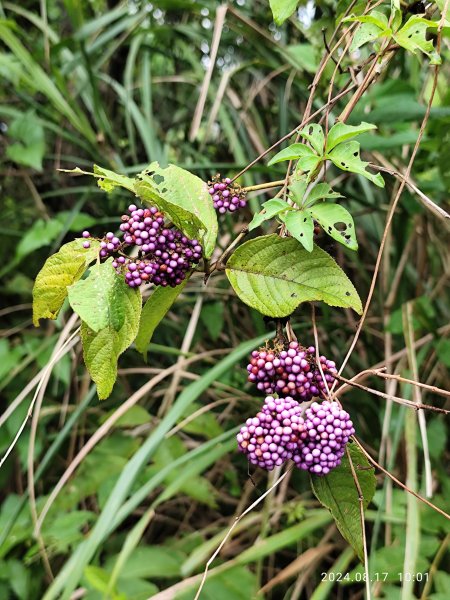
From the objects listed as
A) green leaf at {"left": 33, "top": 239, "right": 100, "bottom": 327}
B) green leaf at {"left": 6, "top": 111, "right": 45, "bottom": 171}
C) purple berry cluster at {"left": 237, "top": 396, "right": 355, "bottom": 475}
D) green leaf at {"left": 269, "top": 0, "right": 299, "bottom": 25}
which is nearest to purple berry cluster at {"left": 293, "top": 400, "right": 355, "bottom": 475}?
purple berry cluster at {"left": 237, "top": 396, "right": 355, "bottom": 475}

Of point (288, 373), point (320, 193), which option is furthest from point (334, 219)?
point (288, 373)

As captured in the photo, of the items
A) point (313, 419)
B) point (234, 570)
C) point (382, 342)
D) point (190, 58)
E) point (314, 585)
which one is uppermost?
point (190, 58)

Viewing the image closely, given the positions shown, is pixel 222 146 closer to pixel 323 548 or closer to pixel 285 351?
pixel 323 548

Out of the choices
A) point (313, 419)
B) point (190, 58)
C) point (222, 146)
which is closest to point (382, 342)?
point (222, 146)

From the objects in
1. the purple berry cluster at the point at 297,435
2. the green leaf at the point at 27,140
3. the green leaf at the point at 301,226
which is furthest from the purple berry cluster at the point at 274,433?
the green leaf at the point at 27,140
